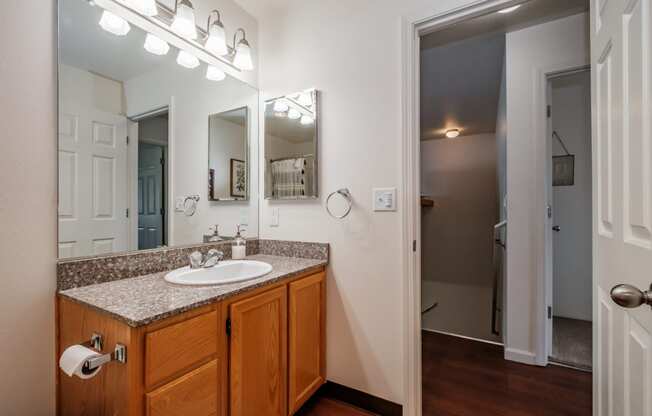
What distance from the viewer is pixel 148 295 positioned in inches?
38.2

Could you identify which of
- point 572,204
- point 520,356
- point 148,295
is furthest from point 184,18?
point 572,204

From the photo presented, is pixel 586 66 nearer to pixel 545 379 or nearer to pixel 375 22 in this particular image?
pixel 375 22

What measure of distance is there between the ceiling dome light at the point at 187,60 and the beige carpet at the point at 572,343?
120 inches

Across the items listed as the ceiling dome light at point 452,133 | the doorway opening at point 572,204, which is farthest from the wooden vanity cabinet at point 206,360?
the ceiling dome light at point 452,133

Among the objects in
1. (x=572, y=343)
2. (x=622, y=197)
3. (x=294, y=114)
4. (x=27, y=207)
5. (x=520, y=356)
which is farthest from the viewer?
(x=572, y=343)

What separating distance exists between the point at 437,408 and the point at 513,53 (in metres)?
2.39

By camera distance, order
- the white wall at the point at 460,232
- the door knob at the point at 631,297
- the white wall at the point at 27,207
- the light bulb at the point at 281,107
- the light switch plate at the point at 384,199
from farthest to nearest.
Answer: the white wall at the point at 460,232, the light bulb at the point at 281,107, the light switch plate at the point at 384,199, the white wall at the point at 27,207, the door knob at the point at 631,297

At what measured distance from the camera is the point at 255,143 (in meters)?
1.92

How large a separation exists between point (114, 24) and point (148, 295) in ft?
3.90

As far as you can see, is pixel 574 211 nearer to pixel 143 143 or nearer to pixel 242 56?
pixel 242 56

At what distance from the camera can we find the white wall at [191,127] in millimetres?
1407

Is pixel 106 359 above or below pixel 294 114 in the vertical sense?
below

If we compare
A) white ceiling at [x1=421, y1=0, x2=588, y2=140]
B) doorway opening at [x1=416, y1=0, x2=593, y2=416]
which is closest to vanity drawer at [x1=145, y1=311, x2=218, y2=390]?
doorway opening at [x1=416, y1=0, x2=593, y2=416]

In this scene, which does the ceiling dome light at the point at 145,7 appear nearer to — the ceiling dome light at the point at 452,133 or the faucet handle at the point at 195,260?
the faucet handle at the point at 195,260
